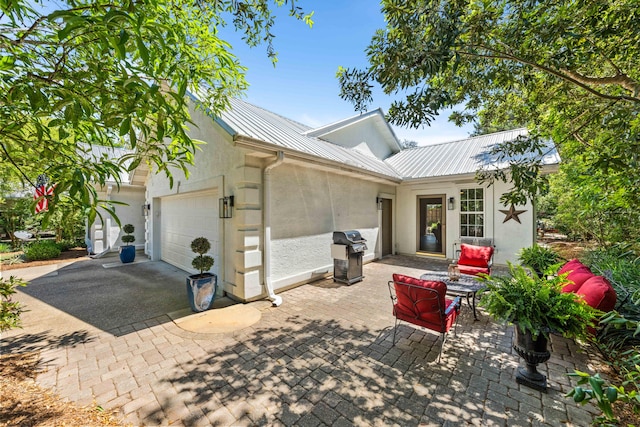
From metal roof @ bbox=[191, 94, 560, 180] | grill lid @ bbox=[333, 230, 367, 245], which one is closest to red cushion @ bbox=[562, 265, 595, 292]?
metal roof @ bbox=[191, 94, 560, 180]

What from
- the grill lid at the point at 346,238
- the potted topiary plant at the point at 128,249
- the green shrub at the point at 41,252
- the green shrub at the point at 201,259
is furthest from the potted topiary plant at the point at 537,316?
the green shrub at the point at 41,252

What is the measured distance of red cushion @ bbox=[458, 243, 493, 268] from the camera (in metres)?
6.59

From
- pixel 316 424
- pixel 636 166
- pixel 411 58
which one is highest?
pixel 411 58

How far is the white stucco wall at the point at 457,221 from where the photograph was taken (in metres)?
8.24

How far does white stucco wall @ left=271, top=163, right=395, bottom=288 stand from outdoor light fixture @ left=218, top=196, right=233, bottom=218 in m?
0.94

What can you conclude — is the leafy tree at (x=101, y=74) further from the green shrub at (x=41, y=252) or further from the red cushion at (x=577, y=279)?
the green shrub at (x=41, y=252)

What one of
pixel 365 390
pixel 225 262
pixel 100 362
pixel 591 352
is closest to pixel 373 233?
pixel 225 262

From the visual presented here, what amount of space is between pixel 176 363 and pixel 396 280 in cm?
315

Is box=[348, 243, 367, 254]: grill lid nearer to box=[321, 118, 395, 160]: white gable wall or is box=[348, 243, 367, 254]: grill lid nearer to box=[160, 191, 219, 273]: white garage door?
box=[160, 191, 219, 273]: white garage door

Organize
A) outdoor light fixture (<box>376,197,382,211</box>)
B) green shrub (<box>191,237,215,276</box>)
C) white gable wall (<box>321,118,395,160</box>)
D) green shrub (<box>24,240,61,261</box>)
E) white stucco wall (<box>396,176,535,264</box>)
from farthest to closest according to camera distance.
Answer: white gable wall (<box>321,118,395,160</box>)
green shrub (<box>24,240,61,261</box>)
outdoor light fixture (<box>376,197,382,211</box>)
white stucco wall (<box>396,176,535,264</box>)
green shrub (<box>191,237,215,276</box>)

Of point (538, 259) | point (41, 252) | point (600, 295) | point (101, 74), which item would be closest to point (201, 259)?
point (101, 74)

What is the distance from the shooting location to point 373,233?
373 inches

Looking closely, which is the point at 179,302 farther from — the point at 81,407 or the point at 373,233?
the point at 373,233

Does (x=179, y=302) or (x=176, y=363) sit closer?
(x=176, y=363)
